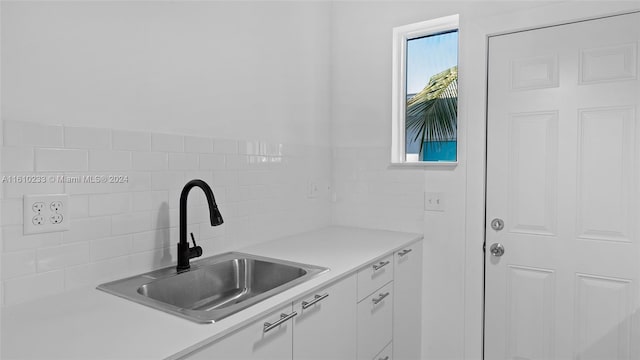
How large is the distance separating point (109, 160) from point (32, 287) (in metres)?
0.45

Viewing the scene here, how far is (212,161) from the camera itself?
1.76 meters

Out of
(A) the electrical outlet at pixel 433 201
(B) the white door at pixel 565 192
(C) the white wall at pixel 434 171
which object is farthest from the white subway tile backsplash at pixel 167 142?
(B) the white door at pixel 565 192

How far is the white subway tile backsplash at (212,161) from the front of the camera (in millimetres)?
1713

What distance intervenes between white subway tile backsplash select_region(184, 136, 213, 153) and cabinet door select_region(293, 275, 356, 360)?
2.61 feet

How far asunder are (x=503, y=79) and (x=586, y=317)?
1260 mm

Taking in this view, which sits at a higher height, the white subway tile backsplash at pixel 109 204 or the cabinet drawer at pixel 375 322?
the white subway tile backsplash at pixel 109 204

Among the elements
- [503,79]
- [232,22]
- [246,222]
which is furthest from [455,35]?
[246,222]

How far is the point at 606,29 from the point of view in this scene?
1.86 m

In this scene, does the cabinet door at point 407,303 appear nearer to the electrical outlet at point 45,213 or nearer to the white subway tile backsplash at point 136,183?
the white subway tile backsplash at point 136,183

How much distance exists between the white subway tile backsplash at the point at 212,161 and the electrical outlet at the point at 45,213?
1.85 ft

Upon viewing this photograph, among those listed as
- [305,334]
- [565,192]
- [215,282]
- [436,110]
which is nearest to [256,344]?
[305,334]

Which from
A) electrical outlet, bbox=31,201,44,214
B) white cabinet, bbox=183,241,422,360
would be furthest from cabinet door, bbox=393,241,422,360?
electrical outlet, bbox=31,201,44,214

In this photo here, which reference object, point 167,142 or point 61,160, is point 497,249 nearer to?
point 167,142

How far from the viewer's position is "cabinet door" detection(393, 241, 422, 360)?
2.05 m
